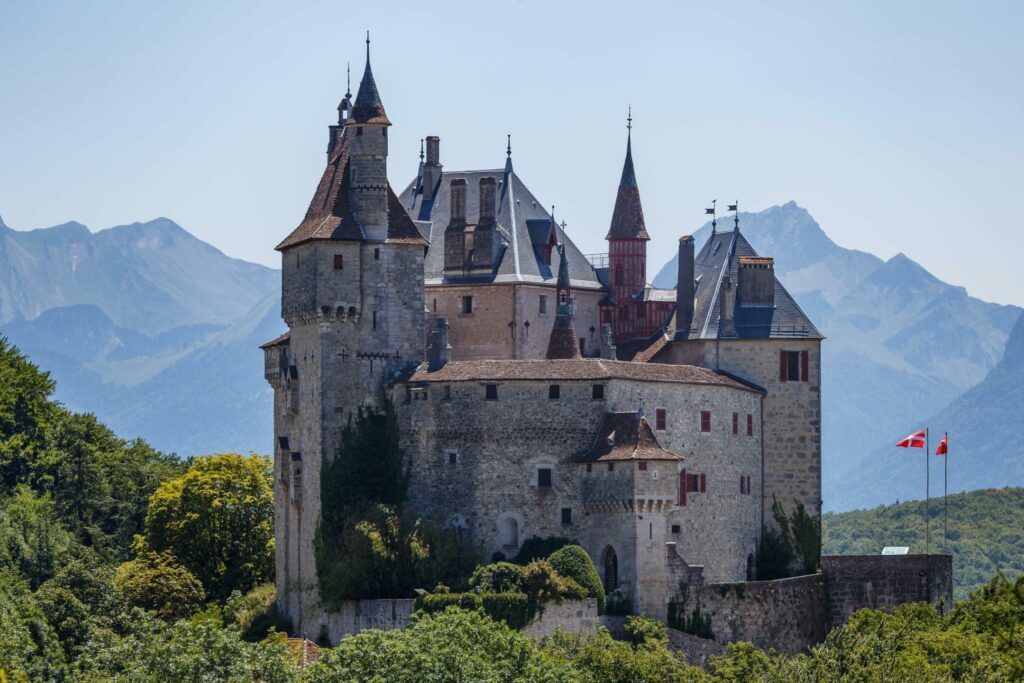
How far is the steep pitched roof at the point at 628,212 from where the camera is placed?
98.5 m

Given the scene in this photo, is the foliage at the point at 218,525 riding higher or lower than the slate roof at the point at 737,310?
lower

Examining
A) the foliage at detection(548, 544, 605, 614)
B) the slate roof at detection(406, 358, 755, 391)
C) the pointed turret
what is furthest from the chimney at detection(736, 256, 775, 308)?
the foliage at detection(548, 544, 605, 614)

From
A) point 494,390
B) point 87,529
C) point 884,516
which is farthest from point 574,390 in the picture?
point 884,516

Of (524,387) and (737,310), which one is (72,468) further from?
(737,310)

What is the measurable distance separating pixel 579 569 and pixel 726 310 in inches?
641

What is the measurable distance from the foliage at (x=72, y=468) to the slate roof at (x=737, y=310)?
25.9 metres

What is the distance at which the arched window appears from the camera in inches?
3339

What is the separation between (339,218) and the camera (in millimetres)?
86875

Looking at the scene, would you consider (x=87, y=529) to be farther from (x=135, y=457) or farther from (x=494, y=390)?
(x=494, y=390)

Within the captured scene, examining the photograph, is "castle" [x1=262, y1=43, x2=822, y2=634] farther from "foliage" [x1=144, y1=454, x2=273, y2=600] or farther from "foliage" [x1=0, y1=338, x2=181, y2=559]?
"foliage" [x1=0, y1=338, x2=181, y2=559]

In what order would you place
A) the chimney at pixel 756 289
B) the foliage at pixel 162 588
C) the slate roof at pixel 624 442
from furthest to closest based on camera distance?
the chimney at pixel 756 289
the foliage at pixel 162 588
the slate roof at pixel 624 442

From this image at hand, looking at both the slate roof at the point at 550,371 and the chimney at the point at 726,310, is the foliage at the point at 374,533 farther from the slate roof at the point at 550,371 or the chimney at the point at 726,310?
the chimney at the point at 726,310

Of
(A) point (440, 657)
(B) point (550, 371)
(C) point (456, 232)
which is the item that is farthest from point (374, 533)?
(A) point (440, 657)

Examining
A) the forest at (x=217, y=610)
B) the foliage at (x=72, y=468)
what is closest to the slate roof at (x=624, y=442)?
the forest at (x=217, y=610)
